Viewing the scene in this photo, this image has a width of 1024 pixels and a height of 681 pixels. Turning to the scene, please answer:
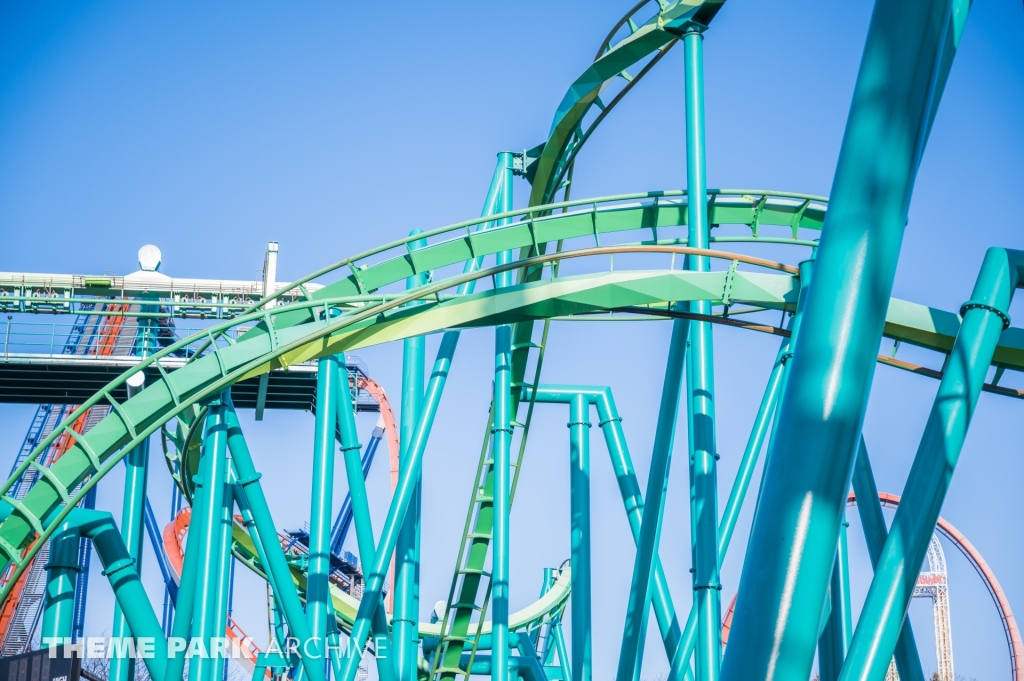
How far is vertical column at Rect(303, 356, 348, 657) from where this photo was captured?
29.7 ft

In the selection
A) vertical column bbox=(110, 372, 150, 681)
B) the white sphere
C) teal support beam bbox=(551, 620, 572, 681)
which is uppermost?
the white sphere

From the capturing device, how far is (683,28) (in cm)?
880

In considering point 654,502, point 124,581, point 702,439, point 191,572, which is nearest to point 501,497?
point 654,502

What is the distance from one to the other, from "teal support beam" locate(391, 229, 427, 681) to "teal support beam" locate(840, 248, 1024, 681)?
225 inches

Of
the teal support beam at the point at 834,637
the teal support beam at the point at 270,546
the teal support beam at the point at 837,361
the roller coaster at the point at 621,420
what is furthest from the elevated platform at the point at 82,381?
the teal support beam at the point at 837,361

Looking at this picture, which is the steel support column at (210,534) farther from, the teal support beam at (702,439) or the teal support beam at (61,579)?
the teal support beam at (702,439)

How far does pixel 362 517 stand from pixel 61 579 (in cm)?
283

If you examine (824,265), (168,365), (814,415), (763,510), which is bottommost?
(763,510)

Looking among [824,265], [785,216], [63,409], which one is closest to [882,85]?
[824,265]

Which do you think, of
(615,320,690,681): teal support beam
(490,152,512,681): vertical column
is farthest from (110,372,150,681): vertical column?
(615,320,690,681): teal support beam

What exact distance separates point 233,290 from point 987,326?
13.5 metres

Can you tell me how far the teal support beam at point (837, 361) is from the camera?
7.89 ft

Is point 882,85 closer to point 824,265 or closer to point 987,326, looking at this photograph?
point 824,265

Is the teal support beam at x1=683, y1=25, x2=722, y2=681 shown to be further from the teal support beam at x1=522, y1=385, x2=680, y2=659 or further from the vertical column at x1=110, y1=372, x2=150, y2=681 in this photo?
the vertical column at x1=110, y1=372, x2=150, y2=681
